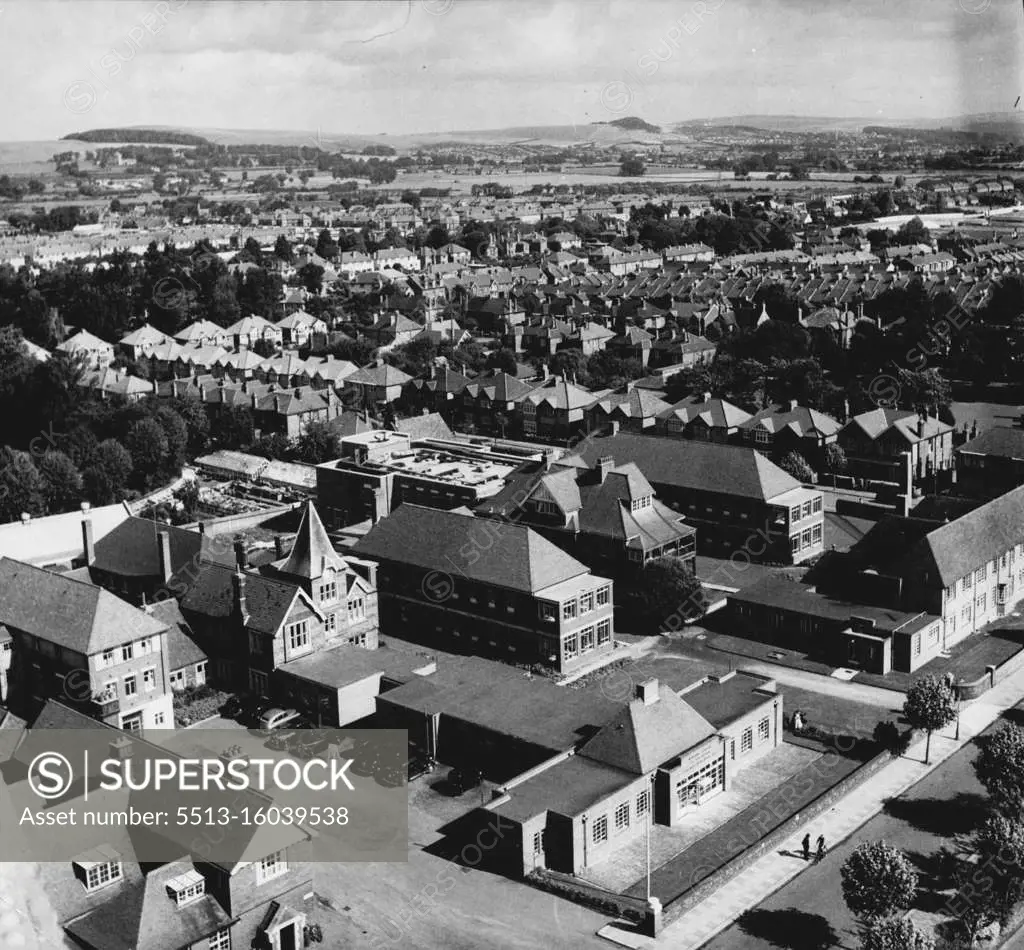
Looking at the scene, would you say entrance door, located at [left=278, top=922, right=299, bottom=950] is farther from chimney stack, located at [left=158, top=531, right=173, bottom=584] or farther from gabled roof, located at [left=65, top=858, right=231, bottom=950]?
chimney stack, located at [left=158, top=531, right=173, bottom=584]

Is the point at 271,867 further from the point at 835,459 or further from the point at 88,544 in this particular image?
the point at 835,459

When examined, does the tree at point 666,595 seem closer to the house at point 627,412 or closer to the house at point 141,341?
the house at point 627,412

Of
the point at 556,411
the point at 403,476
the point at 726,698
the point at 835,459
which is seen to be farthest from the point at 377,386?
the point at 726,698

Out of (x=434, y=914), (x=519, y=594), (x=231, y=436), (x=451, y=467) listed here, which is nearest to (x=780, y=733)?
(x=519, y=594)

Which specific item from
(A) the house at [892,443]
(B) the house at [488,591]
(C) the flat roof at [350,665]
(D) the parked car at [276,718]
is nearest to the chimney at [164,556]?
(B) the house at [488,591]

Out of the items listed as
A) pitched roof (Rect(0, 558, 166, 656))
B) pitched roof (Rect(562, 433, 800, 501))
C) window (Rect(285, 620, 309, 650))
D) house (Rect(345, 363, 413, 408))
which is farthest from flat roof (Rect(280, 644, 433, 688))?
house (Rect(345, 363, 413, 408))

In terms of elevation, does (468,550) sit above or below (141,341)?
below
